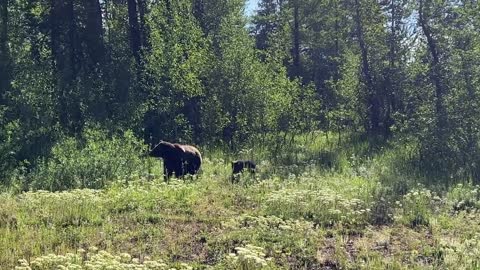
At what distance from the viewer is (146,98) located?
2027cm

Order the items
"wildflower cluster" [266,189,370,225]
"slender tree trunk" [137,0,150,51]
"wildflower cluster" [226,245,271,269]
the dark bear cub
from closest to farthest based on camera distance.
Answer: "wildflower cluster" [226,245,271,269]
"wildflower cluster" [266,189,370,225]
the dark bear cub
"slender tree trunk" [137,0,150,51]

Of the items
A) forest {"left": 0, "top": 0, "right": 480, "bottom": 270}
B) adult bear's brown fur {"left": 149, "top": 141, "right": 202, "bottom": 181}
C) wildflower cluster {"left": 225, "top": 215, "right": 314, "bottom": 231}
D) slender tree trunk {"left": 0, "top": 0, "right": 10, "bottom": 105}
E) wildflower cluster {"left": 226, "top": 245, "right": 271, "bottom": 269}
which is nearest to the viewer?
wildflower cluster {"left": 226, "top": 245, "right": 271, "bottom": 269}

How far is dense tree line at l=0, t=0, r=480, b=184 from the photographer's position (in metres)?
17.5

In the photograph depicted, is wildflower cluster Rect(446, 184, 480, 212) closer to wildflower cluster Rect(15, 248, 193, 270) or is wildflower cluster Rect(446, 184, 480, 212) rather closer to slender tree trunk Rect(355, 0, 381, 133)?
wildflower cluster Rect(15, 248, 193, 270)

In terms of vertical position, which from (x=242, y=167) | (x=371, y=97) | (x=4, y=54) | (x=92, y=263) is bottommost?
(x=92, y=263)

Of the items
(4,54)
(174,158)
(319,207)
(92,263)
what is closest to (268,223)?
(319,207)

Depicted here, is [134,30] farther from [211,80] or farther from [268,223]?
[268,223]

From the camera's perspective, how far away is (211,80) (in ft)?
69.4

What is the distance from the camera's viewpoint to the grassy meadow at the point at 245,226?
7.66m

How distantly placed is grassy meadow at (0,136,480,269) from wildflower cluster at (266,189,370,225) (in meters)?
0.02

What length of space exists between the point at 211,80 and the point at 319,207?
452 inches

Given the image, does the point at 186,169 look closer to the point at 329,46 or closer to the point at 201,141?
the point at 201,141

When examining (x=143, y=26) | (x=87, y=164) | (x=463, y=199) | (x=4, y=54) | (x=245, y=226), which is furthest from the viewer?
(x=143, y=26)

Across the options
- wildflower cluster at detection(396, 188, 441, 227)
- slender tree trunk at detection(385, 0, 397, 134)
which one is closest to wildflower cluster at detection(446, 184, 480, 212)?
wildflower cluster at detection(396, 188, 441, 227)
